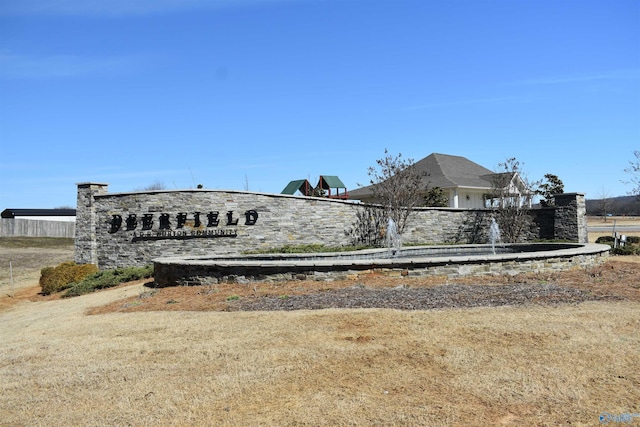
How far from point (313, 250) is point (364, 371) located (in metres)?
15.3

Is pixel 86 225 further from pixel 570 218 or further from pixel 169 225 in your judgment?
pixel 570 218

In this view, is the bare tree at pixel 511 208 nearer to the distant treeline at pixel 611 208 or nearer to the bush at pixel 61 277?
the bush at pixel 61 277

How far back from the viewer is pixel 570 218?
25891mm

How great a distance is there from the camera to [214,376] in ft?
21.4

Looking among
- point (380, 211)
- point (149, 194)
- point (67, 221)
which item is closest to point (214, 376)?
point (149, 194)

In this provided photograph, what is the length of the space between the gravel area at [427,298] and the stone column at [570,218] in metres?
16.2

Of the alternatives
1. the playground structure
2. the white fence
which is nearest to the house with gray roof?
the playground structure

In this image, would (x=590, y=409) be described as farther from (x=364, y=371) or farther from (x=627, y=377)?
(x=364, y=371)

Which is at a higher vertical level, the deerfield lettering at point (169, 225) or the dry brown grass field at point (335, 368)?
the deerfield lettering at point (169, 225)

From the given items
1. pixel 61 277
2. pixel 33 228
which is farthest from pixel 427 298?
pixel 33 228

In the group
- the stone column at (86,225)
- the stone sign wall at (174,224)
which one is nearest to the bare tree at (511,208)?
the stone sign wall at (174,224)

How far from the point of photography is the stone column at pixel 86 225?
22391 mm

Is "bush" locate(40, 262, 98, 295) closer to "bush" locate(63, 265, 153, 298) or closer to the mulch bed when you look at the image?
"bush" locate(63, 265, 153, 298)

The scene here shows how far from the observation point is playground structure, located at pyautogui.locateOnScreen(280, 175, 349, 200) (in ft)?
124
